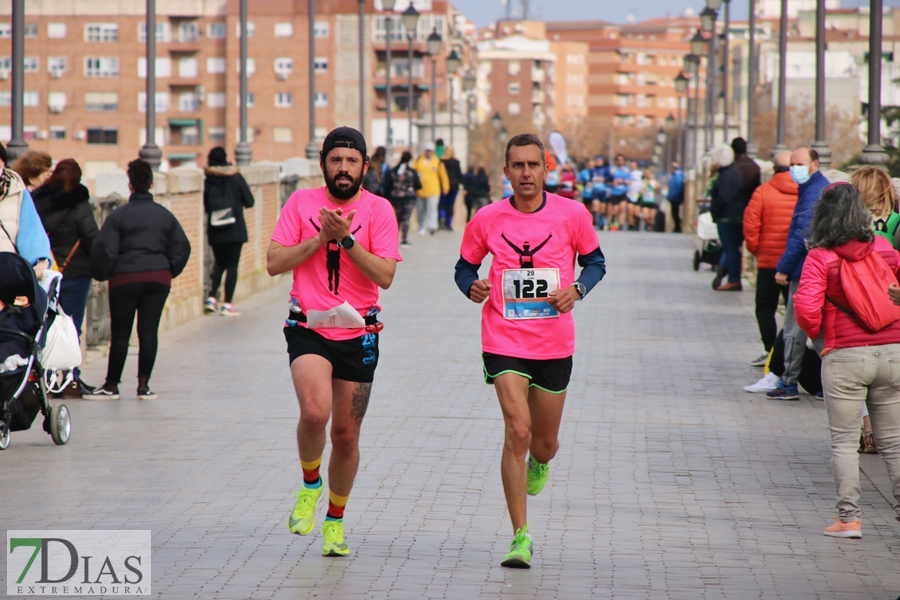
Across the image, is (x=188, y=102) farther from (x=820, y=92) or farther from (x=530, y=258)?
(x=530, y=258)

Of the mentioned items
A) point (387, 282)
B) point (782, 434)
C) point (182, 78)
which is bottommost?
point (782, 434)

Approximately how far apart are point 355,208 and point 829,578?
Answer: 2595 millimetres

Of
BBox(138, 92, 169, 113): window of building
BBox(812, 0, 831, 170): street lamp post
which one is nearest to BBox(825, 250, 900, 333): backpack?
BBox(812, 0, 831, 170): street lamp post

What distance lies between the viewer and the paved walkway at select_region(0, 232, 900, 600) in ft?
20.9

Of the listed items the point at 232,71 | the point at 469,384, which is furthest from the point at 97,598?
the point at 232,71

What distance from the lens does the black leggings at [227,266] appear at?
58.4 ft

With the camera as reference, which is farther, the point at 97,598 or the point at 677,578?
the point at 677,578

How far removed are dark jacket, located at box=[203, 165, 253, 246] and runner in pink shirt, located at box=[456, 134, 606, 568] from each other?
1125cm

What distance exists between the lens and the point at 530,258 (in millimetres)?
6602

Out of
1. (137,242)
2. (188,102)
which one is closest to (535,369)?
(137,242)

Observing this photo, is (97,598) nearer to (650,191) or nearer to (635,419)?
(635,419)

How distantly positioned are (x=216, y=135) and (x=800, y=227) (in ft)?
380

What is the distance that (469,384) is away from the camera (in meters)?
12.6

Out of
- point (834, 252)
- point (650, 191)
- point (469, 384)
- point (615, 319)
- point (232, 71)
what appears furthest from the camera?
point (232, 71)
